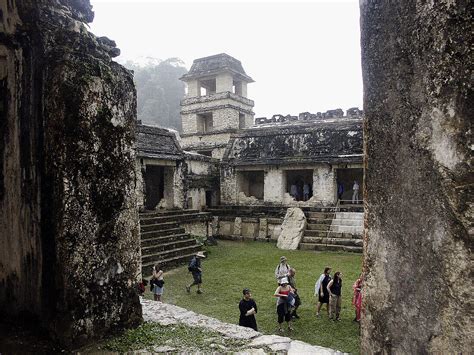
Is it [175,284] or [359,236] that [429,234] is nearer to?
[175,284]

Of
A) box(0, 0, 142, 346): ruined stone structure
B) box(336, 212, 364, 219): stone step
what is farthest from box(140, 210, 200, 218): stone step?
box(0, 0, 142, 346): ruined stone structure

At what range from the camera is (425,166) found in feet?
5.03

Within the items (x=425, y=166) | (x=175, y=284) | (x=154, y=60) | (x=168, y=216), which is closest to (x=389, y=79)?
(x=425, y=166)

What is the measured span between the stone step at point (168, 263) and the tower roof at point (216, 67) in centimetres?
1750

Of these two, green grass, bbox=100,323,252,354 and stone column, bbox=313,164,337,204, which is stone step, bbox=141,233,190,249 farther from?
green grass, bbox=100,323,252,354

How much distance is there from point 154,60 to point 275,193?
135ft

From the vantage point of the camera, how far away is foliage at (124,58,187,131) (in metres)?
42.7

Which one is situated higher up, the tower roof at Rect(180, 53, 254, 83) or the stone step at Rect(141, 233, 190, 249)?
the tower roof at Rect(180, 53, 254, 83)

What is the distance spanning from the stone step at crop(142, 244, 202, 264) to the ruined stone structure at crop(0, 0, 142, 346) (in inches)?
298

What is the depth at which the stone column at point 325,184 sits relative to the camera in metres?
16.1

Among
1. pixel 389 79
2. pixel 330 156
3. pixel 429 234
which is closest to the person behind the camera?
pixel 429 234

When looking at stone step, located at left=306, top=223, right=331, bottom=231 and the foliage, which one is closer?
stone step, located at left=306, top=223, right=331, bottom=231

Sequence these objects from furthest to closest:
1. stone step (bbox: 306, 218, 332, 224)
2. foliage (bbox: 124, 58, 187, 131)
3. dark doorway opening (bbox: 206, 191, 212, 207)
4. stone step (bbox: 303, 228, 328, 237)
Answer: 1. foliage (bbox: 124, 58, 187, 131)
2. dark doorway opening (bbox: 206, 191, 212, 207)
3. stone step (bbox: 306, 218, 332, 224)
4. stone step (bbox: 303, 228, 328, 237)

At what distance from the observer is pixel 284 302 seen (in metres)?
6.34
